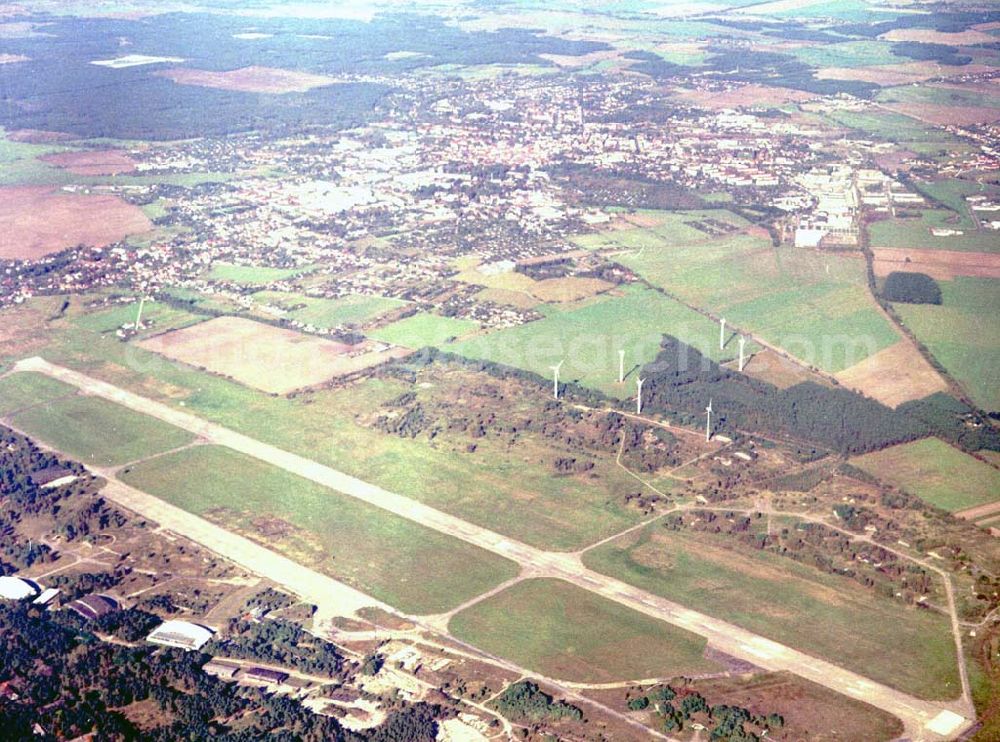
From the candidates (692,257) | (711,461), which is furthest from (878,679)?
(692,257)

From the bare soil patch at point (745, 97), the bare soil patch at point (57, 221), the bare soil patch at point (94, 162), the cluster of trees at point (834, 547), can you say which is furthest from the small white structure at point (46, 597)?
the bare soil patch at point (745, 97)

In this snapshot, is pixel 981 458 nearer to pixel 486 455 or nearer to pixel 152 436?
pixel 486 455

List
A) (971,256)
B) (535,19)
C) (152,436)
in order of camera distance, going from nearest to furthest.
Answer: (152,436) → (971,256) → (535,19)

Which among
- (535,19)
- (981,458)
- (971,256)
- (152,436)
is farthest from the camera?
(535,19)

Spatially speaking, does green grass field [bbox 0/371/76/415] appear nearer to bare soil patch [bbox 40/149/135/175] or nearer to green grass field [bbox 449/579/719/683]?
green grass field [bbox 449/579/719/683]

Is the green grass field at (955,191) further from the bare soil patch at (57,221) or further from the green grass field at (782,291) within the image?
the bare soil patch at (57,221)

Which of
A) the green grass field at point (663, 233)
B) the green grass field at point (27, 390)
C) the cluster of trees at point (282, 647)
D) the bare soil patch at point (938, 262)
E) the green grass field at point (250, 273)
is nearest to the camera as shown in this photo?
the cluster of trees at point (282, 647)

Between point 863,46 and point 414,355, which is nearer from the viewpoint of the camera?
point 414,355
